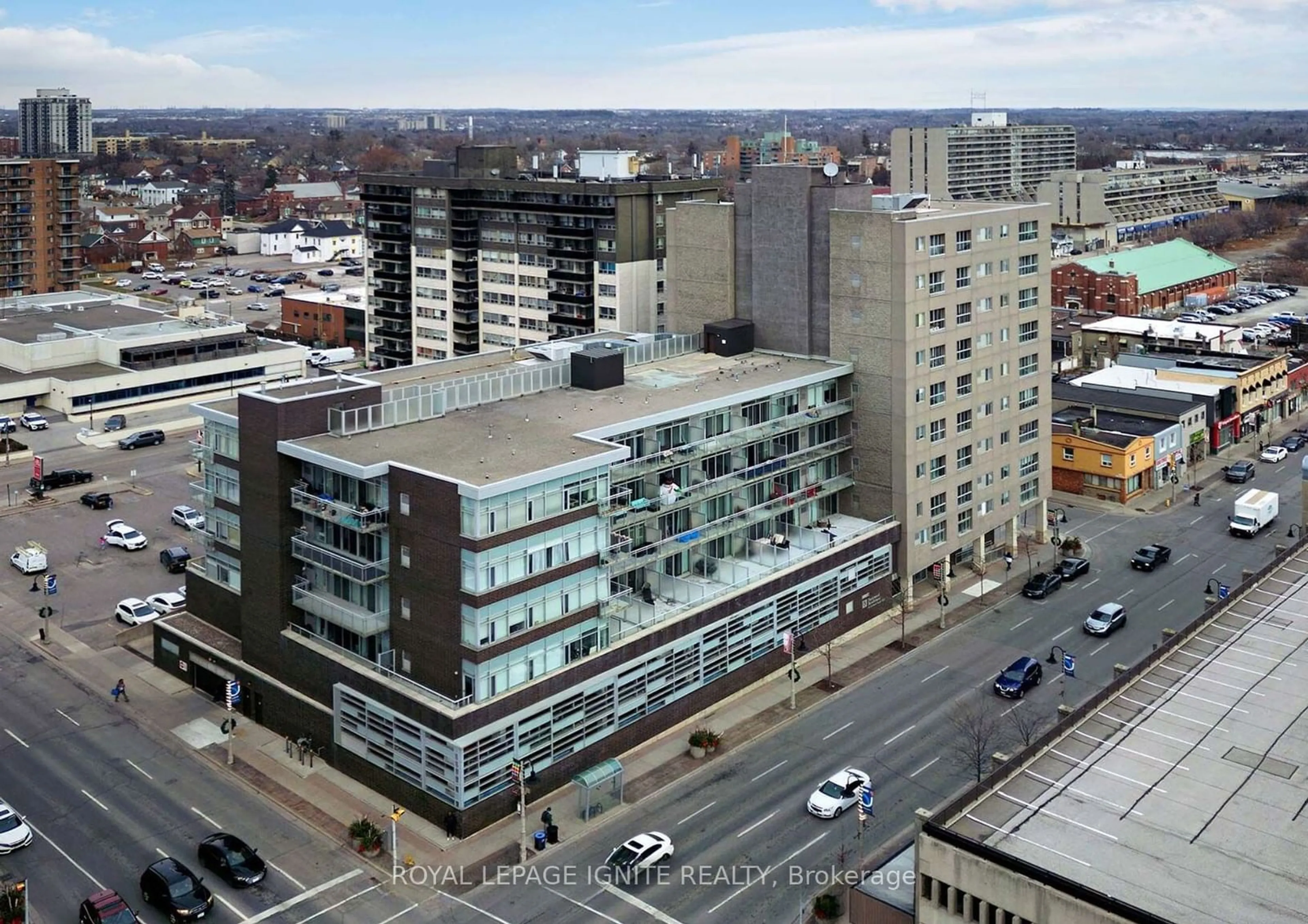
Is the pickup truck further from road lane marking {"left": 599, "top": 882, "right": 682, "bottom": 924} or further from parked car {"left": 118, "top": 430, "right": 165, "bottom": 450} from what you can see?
parked car {"left": 118, "top": 430, "right": 165, "bottom": 450}

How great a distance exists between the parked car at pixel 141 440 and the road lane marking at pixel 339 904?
7453 cm

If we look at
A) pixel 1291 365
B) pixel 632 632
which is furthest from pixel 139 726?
pixel 1291 365

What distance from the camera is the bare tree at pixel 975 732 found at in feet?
176

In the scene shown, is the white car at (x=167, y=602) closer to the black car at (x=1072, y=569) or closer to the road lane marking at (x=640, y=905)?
the road lane marking at (x=640, y=905)

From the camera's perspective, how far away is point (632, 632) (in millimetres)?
57969

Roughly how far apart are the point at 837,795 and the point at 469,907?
50.4 feet

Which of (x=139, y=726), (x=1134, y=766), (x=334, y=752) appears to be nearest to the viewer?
(x=1134, y=766)

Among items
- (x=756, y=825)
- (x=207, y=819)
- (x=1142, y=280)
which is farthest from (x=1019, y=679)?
(x=1142, y=280)

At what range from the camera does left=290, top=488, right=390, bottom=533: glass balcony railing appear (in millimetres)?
53875

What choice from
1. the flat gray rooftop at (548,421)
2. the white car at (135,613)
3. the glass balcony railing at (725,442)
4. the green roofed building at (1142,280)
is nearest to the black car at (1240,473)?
the glass balcony railing at (725,442)

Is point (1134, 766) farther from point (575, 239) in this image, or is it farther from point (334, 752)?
point (575, 239)

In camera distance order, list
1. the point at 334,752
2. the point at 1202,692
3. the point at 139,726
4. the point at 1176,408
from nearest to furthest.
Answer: the point at 1202,692 < the point at 334,752 < the point at 139,726 < the point at 1176,408

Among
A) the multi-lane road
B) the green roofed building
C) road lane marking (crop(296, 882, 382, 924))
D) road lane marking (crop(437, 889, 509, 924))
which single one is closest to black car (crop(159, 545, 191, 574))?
road lane marking (crop(296, 882, 382, 924))

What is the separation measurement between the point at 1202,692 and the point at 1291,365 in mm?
87245
